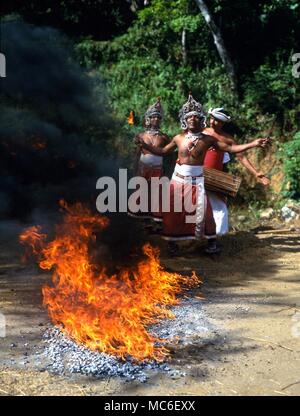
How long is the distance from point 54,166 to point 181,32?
701 cm

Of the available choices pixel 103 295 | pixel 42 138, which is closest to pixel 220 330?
pixel 103 295

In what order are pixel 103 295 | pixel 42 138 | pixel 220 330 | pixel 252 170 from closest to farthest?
pixel 220 330, pixel 103 295, pixel 252 170, pixel 42 138

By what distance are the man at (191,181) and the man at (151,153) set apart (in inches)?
25.0

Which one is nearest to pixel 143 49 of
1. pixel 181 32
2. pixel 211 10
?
pixel 181 32

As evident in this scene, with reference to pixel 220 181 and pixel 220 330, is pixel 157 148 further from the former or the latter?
pixel 220 330

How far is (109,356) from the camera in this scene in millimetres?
3900

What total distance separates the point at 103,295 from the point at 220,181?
287 cm

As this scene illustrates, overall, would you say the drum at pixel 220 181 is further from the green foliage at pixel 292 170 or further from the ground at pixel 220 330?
the green foliage at pixel 292 170

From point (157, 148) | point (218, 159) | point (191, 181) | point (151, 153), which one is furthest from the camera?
point (151, 153)

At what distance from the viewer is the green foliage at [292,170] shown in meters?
10.7

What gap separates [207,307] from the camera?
16.8 feet

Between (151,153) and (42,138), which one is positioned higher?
(42,138)

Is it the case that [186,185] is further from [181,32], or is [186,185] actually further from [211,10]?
[181,32]

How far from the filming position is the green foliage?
1066 centimetres
